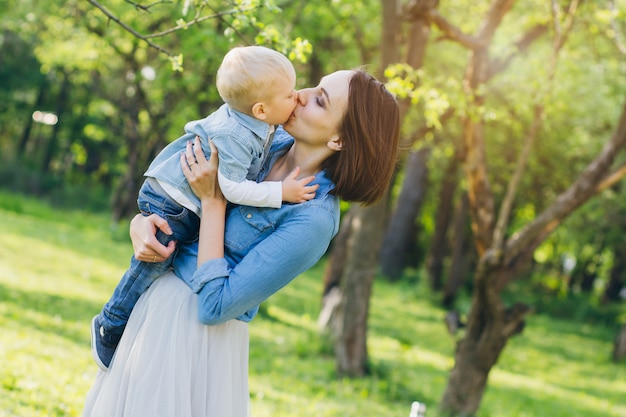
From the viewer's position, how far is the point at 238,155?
2.83 metres

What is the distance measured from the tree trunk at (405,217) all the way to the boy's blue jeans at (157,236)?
20.1 m

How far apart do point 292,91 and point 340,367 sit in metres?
7.07

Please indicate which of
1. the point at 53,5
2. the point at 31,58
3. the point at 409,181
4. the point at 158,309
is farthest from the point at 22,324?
the point at 31,58

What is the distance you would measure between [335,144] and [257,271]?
564 mm

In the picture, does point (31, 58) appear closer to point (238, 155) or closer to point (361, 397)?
point (361, 397)

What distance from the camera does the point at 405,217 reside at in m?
24.2

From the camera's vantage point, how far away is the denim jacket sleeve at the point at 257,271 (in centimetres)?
270

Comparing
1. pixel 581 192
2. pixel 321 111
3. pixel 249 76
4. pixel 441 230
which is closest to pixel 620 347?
pixel 441 230

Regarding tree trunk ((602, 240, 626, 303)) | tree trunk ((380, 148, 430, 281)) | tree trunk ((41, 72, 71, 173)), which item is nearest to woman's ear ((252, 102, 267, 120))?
tree trunk ((380, 148, 430, 281))

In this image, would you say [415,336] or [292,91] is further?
[415,336]

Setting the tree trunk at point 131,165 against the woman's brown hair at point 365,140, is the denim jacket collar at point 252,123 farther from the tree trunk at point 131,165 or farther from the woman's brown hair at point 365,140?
the tree trunk at point 131,165

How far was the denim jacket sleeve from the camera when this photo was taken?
8.85 ft

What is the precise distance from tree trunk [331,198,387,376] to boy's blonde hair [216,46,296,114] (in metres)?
6.32

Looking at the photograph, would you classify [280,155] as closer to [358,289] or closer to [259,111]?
[259,111]
